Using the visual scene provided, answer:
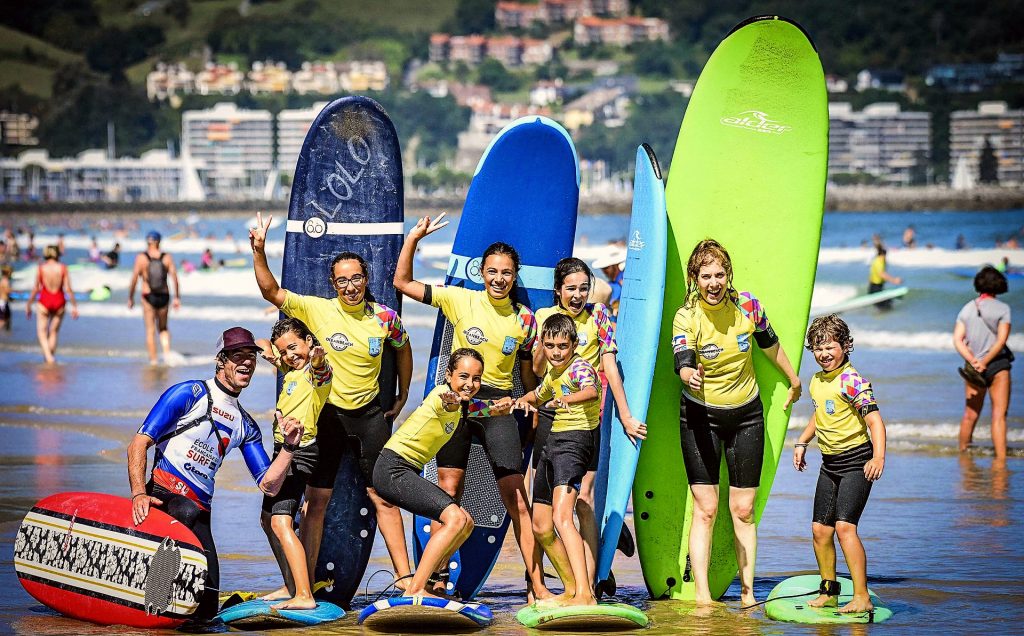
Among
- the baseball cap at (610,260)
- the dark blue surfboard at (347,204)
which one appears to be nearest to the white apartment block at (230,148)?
the baseball cap at (610,260)

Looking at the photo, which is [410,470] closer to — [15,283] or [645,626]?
[645,626]

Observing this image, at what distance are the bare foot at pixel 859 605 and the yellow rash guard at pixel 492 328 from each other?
1.55m

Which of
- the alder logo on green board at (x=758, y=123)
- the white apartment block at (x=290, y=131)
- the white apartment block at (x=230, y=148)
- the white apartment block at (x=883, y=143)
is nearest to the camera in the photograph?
the alder logo on green board at (x=758, y=123)

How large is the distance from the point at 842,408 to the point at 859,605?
74 centimetres

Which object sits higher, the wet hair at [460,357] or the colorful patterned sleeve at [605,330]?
the colorful patterned sleeve at [605,330]

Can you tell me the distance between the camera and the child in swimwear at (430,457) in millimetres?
4625

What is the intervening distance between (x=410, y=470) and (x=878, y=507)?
3329 mm

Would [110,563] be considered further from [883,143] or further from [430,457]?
[883,143]

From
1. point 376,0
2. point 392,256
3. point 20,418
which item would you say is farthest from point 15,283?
point 376,0

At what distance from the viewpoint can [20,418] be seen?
10.5 m

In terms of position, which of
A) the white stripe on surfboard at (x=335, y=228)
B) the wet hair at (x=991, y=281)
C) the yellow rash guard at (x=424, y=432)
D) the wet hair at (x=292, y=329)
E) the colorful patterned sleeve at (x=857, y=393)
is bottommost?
the yellow rash guard at (x=424, y=432)

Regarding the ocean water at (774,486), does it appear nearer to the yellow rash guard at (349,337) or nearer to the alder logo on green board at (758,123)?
the yellow rash guard at (349,337)

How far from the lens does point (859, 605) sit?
478cm

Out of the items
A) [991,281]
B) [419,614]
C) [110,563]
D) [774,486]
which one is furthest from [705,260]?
[991,281]
